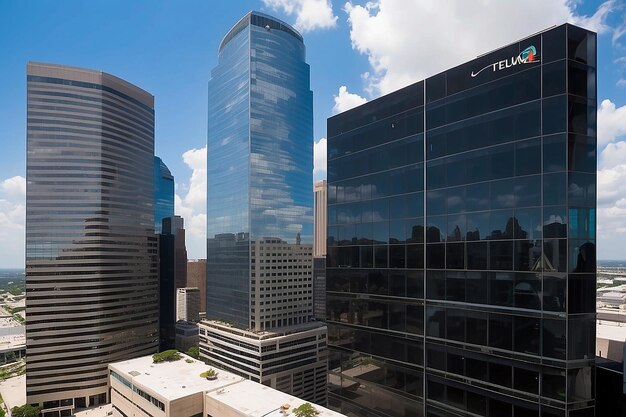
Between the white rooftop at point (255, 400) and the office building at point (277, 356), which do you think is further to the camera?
the office building at point (277, 356)

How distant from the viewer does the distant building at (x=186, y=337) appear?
160 m

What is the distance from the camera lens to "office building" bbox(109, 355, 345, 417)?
51.3 metres

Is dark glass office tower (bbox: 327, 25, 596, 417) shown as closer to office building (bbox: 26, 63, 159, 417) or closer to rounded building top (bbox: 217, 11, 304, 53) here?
office building (bbox: 26, 63, 159, 417)

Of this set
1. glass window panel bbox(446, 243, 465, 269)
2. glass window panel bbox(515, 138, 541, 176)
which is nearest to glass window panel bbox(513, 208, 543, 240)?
glass window panel bbox(515, 138, 541, 176)

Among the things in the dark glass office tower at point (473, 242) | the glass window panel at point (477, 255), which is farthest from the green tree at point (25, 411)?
the glass window panel at point (477, 255)

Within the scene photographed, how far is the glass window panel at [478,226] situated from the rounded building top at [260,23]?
433 feet

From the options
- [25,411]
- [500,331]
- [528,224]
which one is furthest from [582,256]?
[25,411]

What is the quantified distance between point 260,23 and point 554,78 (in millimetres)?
132405

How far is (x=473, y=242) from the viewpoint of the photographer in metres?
25.4

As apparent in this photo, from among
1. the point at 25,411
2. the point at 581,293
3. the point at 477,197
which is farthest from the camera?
the point at 25,411

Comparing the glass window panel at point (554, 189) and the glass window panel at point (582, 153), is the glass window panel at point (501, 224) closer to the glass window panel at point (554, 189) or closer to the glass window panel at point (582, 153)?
the glass window panel at point (554, 189)

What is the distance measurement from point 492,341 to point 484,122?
1548 cm

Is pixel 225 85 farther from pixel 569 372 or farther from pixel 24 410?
pixel 569 372

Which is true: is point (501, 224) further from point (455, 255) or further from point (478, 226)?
point (455, 255)
